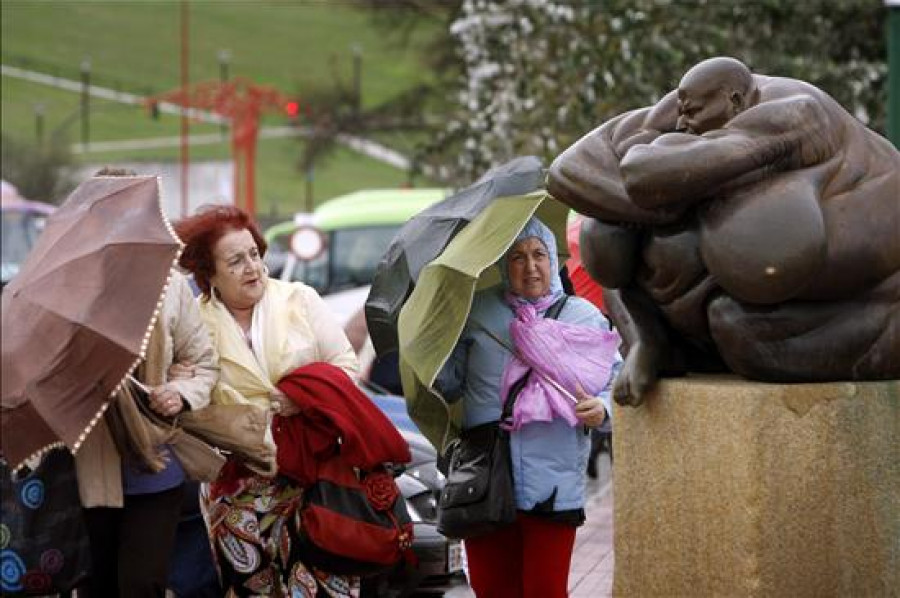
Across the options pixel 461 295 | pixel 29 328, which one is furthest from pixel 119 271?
pixel 461 295

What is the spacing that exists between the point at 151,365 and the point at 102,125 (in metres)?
93.5

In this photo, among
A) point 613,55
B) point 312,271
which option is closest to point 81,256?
point 613,55

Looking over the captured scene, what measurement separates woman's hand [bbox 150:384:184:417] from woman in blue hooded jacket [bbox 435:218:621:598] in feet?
3.13

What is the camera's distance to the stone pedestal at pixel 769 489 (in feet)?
20.3

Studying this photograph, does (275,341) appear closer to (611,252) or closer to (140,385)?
(140,385)

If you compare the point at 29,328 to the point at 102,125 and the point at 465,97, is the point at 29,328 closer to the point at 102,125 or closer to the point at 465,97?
the point at 465,97

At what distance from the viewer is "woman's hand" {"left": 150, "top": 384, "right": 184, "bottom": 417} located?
24.8 feet

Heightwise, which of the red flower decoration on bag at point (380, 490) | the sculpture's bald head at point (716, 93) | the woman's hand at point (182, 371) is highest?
the sculpture's bald head at point (716, 93)

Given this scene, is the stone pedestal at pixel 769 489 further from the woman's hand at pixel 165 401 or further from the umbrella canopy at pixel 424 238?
the woman's hand at pixel 165 401

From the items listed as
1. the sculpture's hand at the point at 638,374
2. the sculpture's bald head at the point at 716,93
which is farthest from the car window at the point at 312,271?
the sculpture's bald head at the point at 716,93

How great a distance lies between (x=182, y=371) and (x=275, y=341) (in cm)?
56

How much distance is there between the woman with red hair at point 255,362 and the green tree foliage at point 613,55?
1176 centimetres

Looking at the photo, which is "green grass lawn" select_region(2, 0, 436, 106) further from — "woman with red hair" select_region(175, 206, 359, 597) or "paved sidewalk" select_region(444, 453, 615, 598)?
"woman with red hair" select_region(175, 206, 359, 597)

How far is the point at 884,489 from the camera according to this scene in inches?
251
